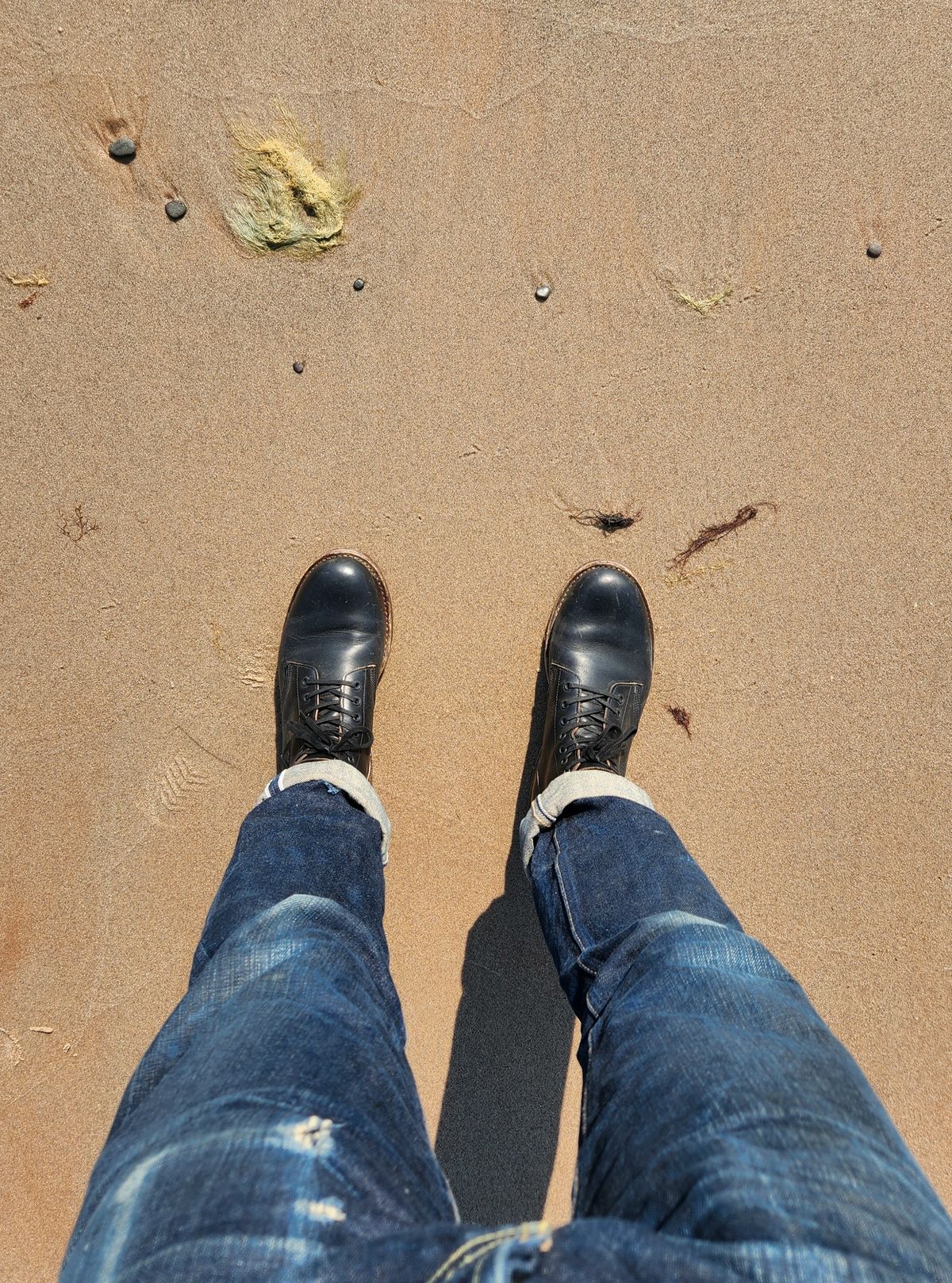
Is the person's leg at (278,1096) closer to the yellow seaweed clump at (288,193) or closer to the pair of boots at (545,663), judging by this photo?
the pair of boots at (545,663)

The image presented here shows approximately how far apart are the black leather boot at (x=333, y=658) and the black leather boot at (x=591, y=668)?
41cm

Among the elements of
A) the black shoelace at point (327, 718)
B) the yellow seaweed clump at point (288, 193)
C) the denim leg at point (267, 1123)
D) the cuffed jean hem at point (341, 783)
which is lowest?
the denim leg at point (267, 1123)

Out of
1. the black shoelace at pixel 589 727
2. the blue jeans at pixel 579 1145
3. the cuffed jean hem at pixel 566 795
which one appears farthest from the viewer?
the black shoelace at pixel 589 727

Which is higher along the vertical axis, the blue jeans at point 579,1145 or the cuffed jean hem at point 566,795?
the cuffed jean hem at point 566,795

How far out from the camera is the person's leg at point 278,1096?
Answer: 74cm

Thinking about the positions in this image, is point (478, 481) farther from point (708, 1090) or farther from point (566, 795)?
point (708, 1090)

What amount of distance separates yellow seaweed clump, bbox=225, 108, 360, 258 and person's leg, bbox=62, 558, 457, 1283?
1159 mm

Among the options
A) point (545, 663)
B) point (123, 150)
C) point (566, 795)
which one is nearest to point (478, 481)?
point (545, 663)

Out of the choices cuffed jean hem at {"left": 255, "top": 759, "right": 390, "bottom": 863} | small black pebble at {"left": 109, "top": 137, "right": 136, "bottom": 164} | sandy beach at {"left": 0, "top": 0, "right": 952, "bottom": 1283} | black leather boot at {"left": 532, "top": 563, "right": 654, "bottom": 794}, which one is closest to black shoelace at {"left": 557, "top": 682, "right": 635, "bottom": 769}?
black leather boot at {"left": 532, "top": 563, "right": 654, "bottom": 794}

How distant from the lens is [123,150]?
5.06ft

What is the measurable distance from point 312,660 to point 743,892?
3.71ft

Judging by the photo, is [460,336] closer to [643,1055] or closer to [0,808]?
[643,1055]

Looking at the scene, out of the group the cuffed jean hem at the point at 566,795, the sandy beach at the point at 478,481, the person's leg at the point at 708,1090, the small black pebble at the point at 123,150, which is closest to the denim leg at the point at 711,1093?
the person's leg at the point at 708,1090

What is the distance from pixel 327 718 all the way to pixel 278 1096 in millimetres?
870
